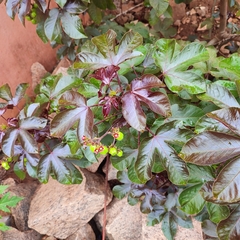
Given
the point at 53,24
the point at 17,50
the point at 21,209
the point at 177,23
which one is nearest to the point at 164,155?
the point at 53,24

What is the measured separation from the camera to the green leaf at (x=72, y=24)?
1.14 meters

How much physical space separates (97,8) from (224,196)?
47.3 inches

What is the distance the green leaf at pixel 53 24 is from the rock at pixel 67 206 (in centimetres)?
72

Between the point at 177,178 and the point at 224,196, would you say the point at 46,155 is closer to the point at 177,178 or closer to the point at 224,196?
the point at 177,178

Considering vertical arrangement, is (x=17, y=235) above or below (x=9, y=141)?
below

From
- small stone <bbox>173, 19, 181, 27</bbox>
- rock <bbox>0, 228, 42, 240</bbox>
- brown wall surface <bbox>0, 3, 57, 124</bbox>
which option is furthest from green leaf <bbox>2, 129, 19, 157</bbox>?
small stone <bbox>173, 19, 181, 27</bbox>

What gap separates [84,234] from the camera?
1.62 m

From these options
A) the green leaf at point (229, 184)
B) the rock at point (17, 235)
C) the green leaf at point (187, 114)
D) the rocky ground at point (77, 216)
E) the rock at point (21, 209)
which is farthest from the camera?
the rock at point (21, 209)

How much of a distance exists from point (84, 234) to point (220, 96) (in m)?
1.19

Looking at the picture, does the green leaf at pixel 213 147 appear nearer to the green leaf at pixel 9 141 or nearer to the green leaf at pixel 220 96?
the green leaf at pixel 220 96

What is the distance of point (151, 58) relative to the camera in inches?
39.3

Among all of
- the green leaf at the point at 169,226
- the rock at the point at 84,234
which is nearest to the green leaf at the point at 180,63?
the green leaf at the point at 169,226

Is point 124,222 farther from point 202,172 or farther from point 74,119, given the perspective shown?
point 74,119

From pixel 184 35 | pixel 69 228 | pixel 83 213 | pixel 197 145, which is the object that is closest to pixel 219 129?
pixel 197 145
